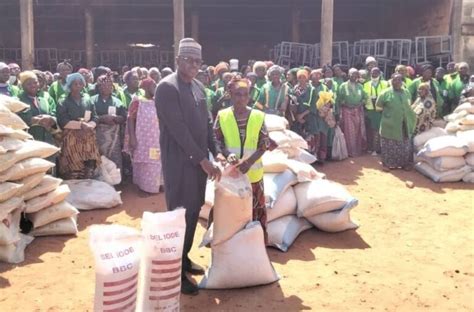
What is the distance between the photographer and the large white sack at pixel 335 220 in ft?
15.8

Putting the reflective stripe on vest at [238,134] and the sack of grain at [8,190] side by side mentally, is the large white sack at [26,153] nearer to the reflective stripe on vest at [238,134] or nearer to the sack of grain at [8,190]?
the sack of grain at [8,190]

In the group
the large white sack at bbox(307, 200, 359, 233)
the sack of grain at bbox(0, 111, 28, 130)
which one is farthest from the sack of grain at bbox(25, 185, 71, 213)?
the large white sack at bbox(307, 200, 359, 233)

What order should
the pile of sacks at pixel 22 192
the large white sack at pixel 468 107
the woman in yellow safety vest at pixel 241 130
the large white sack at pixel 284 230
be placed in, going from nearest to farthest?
the woman in yellow safety vest at pixel 241 130 < the pile of sacks at pixel 22 192 < the large white sack at pixel 284 230 < the large white sack at pixel 468 107

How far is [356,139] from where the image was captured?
902 centimetres

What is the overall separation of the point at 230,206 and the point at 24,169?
202cm

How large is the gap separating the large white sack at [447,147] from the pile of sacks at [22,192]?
5.06 meters

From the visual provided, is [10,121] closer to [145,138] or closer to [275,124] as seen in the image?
[145,138]

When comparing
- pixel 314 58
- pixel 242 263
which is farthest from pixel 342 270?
pixel 314 58

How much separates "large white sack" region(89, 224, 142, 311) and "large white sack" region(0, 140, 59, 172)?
2200 millimetres

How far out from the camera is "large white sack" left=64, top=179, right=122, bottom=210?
221 inches

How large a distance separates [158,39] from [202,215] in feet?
53.9

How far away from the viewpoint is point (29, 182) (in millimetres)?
4469

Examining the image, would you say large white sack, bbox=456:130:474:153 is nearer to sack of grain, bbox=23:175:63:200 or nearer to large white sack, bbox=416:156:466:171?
large white sack, bbox=416:156:466:171


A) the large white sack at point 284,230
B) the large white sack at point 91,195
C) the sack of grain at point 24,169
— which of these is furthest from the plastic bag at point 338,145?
the sack of grain at point 24,169
